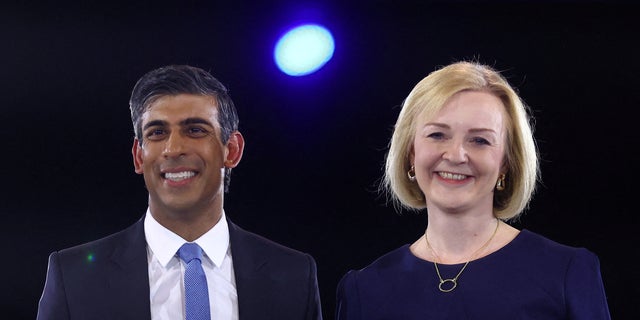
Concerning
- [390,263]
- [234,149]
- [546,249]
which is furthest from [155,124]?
[546,249]

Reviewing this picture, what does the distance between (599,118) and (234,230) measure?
1561 millimetres

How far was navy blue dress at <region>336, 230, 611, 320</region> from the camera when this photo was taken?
2512 mm

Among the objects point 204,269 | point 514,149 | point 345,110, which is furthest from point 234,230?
point 514,149

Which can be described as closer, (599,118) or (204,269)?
(204,269)

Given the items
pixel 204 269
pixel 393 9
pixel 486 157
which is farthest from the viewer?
pixel 393 9

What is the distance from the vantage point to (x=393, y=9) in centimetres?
346

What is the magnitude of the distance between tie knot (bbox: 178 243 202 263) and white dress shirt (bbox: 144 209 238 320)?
2 centimetres

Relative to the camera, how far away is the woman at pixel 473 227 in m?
2.55

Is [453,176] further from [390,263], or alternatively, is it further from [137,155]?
[137,155]

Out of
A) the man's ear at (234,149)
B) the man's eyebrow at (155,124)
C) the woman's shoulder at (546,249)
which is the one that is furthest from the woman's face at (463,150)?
the man's eyebrow at (155,124)

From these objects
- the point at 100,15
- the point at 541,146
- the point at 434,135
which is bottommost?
the point at 541,146

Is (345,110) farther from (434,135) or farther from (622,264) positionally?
(622,264)

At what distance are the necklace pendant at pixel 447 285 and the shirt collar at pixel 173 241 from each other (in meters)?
0.71

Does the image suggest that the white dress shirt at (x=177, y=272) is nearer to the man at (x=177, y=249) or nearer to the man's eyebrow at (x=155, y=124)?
the man at (x=177, y=249)
